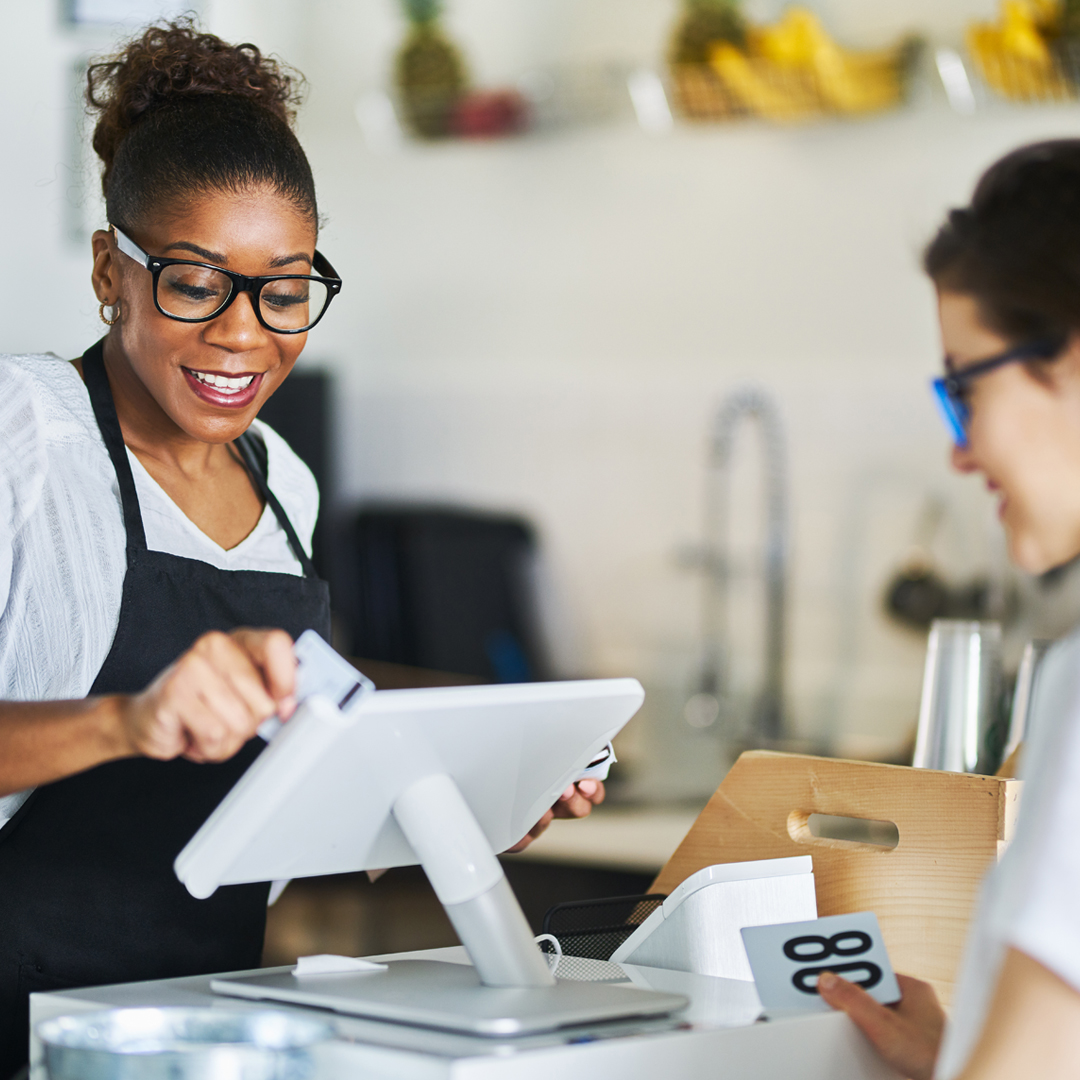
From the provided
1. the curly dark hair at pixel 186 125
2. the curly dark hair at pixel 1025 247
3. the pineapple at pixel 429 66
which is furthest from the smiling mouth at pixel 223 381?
the pineapple at pixel 429 66

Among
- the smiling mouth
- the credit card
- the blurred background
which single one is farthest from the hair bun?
the blurred background

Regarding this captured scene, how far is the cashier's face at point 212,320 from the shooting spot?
1.20m

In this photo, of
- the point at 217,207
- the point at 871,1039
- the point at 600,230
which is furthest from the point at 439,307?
the point at 871,1039

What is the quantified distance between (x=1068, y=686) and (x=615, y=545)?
2.41 meters

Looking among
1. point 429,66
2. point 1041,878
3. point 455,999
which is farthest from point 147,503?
point 429,66

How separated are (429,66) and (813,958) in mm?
2587

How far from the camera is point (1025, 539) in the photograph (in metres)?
0.79

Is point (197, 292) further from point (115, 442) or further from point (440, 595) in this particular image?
point (440, 595)

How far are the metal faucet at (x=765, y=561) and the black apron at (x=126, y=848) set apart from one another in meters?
1.73

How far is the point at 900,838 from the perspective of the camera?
110 centimetres

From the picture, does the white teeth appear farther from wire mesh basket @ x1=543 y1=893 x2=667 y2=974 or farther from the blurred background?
the blurred background

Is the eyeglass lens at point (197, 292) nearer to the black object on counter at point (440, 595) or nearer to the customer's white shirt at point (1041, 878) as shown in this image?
the customer's white shirt at point (1041, 878)

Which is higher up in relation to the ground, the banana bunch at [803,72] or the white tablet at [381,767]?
the banana bunch at [803,72]

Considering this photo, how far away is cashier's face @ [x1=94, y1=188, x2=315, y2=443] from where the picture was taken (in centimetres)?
120
